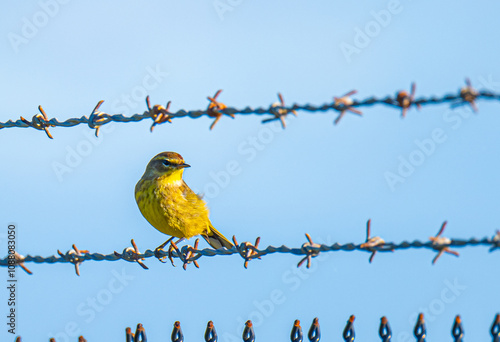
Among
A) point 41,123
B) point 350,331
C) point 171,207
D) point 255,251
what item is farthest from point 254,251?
point 171,207

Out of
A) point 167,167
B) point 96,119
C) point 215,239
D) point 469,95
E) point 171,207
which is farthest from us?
point 215,239

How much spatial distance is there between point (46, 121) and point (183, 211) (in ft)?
9.19

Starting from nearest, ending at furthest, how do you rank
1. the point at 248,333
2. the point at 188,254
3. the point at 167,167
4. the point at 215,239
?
the point at 248,333
the point at 188,254
the point at 167,167
the point at 215,239

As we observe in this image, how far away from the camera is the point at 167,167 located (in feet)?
27.6

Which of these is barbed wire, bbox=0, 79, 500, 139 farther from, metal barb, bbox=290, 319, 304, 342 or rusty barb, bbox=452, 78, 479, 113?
metal barb, bbox=290, 319, 304, 342

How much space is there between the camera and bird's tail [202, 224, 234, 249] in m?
8.59

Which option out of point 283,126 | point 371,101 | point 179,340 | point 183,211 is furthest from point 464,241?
point 183,211

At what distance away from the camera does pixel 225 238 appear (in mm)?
8672

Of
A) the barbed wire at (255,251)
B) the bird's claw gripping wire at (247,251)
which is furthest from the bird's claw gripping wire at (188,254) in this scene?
the bird's claw gripping wire at (247,251)

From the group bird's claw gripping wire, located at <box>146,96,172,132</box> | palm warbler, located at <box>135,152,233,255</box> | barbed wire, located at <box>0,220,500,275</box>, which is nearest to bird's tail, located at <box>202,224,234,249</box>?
palm warbler, located at <box>135,152,233,255</box>

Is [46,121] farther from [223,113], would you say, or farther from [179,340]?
[179,340]

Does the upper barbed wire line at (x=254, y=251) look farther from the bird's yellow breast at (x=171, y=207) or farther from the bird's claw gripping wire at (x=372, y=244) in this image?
the bird's yellow breast at (x=171, y=207)

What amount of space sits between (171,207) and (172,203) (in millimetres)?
63

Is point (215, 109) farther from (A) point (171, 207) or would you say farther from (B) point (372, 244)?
(A) point (171, 207)
